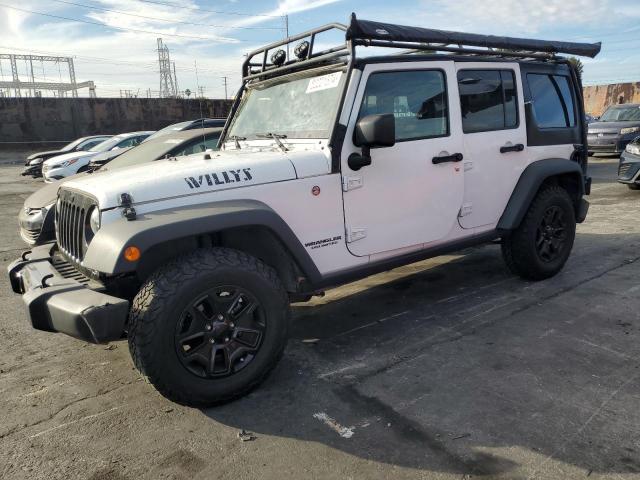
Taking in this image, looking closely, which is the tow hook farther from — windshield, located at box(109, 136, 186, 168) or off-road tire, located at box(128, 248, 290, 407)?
windshield, located at box(109, 136, 186, 168)

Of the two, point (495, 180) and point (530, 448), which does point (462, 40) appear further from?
point (530, 448)

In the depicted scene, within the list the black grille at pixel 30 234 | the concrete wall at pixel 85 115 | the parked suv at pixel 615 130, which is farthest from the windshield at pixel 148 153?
the concrete wall at pixel 85 115

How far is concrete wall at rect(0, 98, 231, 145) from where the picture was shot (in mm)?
28547

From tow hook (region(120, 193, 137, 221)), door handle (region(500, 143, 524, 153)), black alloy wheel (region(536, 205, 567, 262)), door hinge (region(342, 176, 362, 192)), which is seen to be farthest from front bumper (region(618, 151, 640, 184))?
tow hook (region(120, 193, 137, 221))

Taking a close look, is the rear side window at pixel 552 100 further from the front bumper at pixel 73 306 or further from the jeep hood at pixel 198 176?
the front bumper at pixel 73 306

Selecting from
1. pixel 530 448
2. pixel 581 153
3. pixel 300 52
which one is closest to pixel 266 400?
pixel 530 448

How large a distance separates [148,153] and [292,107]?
3.70 metres

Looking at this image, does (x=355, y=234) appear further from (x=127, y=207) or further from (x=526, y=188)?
(x=526, y=188)

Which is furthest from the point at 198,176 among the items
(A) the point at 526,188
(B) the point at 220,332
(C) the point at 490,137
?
(A) the point at 526,188

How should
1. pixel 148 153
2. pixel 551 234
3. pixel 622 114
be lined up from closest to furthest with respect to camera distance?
pixel 551 234 → pixel 148 153 → pixel 622 114

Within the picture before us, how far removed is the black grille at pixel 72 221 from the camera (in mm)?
3021

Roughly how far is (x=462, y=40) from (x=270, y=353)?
9.49 feet

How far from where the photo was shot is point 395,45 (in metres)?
3.68

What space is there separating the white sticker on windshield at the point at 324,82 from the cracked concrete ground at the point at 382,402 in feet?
6.09
